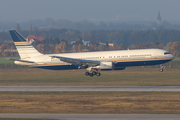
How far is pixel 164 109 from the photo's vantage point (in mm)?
29672

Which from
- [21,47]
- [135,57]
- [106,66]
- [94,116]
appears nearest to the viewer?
[94,116]

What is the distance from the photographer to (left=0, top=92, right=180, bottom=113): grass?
29730 mm

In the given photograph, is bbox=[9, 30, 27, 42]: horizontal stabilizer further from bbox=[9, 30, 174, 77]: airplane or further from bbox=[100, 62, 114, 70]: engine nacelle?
bbox=[100, 62, 114, 70]: engine nacelle

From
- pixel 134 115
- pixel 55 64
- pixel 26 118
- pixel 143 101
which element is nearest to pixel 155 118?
pixel 134 115

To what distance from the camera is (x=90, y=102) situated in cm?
3400

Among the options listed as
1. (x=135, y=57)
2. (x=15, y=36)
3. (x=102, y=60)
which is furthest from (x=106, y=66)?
(x=15, y=36)

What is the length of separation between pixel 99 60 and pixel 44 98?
23.0 m

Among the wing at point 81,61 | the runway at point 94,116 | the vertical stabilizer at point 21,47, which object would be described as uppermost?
the vertical stabilizer at point 21,47

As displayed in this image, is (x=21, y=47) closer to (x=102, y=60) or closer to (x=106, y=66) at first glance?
(x=102, y=60)

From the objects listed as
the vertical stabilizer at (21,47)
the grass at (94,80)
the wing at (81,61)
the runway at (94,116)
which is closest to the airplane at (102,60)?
the wing at (81,61)

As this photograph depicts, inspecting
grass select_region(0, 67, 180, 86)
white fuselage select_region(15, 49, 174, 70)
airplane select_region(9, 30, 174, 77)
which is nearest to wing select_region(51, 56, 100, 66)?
airplane select_region(9, 30, 174, 77)

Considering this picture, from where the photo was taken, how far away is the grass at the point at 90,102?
1170 inches

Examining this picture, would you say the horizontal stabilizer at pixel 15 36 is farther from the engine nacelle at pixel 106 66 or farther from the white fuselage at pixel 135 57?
the engine nacelle at pixel 106 66

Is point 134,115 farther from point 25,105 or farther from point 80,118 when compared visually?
point 25,105
